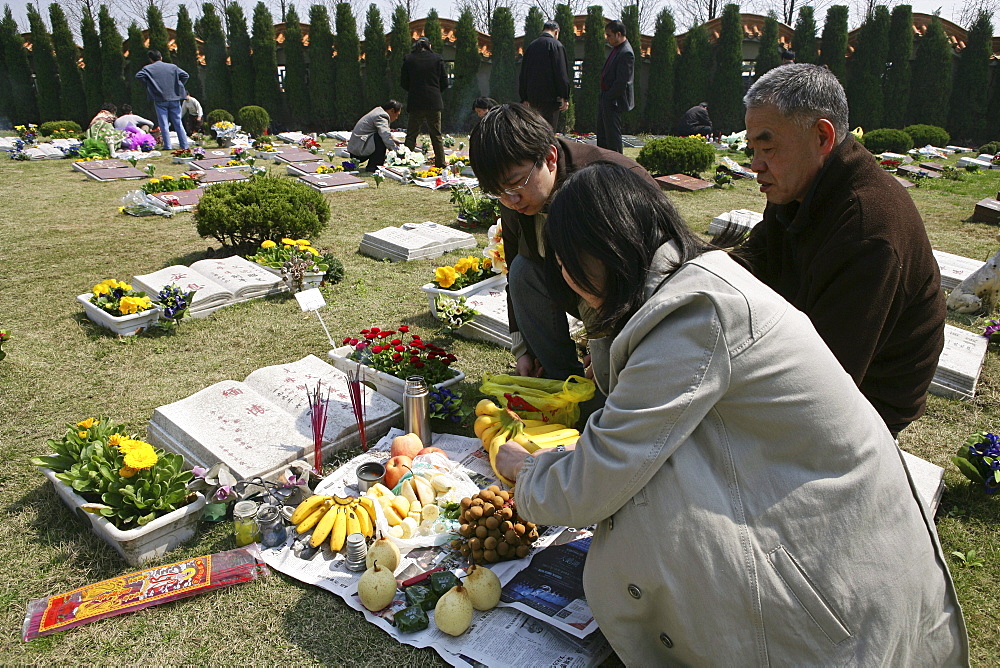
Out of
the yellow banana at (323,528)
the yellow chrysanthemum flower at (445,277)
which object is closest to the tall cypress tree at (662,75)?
the yellow chrysanthemum flower at (445,277)

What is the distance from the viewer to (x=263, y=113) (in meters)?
17.4

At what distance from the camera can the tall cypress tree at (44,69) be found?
20.7 metres

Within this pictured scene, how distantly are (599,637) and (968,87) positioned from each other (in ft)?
77.7

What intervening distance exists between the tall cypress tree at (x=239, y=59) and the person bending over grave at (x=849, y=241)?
2185 cm

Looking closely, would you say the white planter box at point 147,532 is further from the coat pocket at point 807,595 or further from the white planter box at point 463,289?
the white planter box at point 463,289

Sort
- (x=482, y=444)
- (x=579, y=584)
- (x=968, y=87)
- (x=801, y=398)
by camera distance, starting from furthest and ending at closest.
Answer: (x=968, y=87) → (x=482, y=444) → (x=579, y=584) → (x=801, y=398)

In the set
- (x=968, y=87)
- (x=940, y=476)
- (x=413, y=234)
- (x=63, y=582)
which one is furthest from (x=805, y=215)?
(x=968, y=87)

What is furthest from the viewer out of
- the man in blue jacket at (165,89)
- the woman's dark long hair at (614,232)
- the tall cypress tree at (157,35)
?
the tall cypress tree at (157,35)

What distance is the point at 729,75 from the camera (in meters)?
21.6

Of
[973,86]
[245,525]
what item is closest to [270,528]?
[245,525]

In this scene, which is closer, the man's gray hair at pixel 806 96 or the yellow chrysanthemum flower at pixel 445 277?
the man's gray hair at pixel 806 96

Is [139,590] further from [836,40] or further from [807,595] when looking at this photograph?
[836,40]

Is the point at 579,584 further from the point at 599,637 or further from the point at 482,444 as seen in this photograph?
the point at 482,444

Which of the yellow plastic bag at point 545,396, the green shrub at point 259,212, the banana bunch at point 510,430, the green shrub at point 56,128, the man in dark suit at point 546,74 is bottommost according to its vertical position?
the banana bunch at point 510,430
